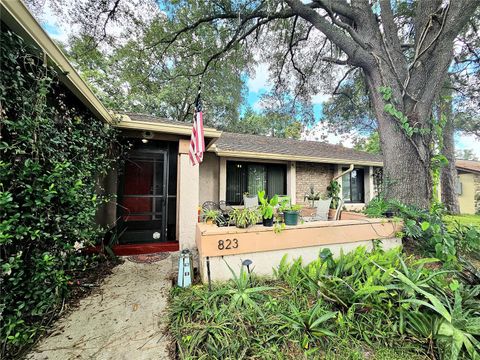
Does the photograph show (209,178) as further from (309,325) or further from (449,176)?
(449,176)

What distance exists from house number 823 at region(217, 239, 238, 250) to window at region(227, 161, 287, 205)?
4034 mm

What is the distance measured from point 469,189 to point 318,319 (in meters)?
20.2

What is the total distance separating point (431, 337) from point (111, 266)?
15.2ft

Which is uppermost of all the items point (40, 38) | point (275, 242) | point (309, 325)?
point (40, 38)

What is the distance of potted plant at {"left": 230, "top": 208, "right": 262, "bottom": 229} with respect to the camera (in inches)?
123

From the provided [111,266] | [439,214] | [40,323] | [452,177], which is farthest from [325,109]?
[40,323]

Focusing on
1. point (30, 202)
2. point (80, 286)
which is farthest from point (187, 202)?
point (30, 202)

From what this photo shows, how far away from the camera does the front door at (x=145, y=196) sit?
14.7ft

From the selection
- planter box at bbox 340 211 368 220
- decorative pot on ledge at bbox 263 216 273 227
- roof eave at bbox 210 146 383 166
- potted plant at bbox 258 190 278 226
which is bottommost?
planter box at bbox 340 211 368 220

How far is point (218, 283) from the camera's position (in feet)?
9.43

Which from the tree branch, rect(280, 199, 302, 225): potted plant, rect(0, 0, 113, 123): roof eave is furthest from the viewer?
the tree branch

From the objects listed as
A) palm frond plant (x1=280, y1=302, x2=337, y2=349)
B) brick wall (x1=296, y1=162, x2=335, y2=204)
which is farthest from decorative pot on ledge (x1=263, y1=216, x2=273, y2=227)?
brick wall (x1=296, y1=162, x2=335, y2=204)

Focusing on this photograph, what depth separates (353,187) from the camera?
949 cm

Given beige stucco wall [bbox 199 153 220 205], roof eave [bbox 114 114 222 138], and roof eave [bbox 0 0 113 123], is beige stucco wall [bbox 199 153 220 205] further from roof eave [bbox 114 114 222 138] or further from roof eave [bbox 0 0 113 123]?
roof eave [bbox 0 0 113 123]
